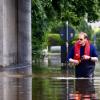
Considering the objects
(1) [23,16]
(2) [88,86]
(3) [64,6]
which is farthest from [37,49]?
(2) [88,86]

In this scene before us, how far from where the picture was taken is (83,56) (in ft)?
48.1

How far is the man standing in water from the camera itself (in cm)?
1462

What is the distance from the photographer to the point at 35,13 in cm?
3822

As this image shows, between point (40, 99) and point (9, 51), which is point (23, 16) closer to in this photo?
point (9, 51)

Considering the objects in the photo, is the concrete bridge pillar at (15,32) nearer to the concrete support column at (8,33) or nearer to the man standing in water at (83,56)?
the concrete support column at (8,33)

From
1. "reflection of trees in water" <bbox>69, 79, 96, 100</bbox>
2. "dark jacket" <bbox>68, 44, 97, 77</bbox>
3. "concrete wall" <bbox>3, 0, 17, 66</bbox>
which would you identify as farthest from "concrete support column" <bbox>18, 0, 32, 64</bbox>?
"dark jacket" <bbox>68, 44, 97, 77</bbox>

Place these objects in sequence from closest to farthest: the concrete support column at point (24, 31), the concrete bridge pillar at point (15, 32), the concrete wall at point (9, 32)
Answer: the concrete bridge pillar at point (15, 32) < the concrete wall at point (9, 32) < the concrete support column at point (24, 31)

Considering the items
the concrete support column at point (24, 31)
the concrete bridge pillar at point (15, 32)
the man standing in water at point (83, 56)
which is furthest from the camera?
the concrete support column at point (24, 31)

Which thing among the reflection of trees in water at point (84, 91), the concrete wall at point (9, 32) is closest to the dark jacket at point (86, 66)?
the reflection of trees in water at point (84, 91)

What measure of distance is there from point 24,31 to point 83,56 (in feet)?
62.3

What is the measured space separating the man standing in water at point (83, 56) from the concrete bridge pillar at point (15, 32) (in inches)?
481

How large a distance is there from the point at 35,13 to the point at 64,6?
4.63 metres

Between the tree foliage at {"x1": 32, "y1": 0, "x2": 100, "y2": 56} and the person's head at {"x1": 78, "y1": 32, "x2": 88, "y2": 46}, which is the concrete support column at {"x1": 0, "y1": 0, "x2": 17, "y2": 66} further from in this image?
the person's head at {"x1": 78, "y1": 32, "x2": 88, "y2": 46}

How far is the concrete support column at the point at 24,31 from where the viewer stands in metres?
32.5
